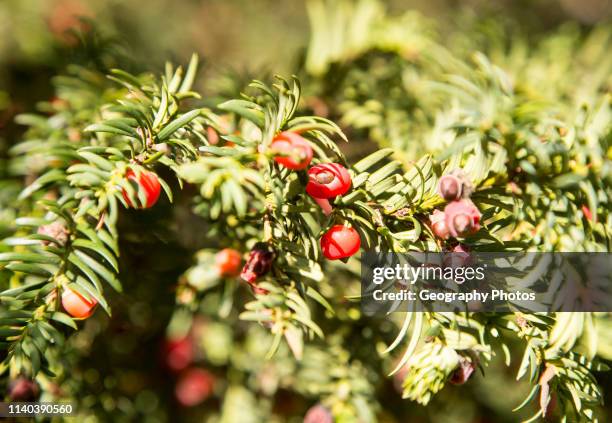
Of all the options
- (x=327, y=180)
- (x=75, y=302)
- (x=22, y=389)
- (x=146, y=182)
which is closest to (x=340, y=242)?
(x=327, y=180)

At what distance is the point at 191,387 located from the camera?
1.09 metres

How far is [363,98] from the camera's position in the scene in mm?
1080

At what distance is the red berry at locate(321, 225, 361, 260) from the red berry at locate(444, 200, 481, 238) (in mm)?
113

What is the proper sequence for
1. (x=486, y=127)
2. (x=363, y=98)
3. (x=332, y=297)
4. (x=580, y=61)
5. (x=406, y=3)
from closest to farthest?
(x=486, y=127) < (x=332, y=297) < (x=363, y=98) < (x=580, y=61) < (x=406, y=3)

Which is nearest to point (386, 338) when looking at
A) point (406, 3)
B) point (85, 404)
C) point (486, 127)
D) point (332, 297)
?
point (332, 297)

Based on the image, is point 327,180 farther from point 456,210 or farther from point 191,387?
point 191,387

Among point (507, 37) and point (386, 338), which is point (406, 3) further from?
point (386, 338)

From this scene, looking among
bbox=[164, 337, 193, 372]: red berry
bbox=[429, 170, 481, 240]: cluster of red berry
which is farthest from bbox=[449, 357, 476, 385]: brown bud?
bbox=[164, 337, 193, 372]: red berry

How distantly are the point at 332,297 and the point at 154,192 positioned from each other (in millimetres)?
420

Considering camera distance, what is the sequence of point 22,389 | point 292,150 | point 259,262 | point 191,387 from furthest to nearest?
point 191,387
point 22,389
point 259,262
point 292,150

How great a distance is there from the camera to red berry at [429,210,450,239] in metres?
0.57

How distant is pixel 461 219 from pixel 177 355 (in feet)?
2.63

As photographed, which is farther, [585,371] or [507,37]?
[507,37]

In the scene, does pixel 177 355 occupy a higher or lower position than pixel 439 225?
lower
